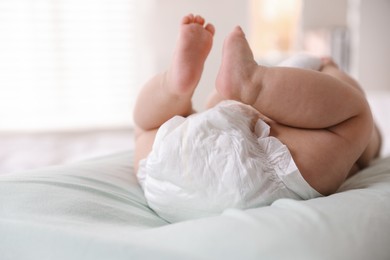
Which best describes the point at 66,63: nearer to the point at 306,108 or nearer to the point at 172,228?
the point at 306,108

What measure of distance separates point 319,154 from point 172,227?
30 centimetres

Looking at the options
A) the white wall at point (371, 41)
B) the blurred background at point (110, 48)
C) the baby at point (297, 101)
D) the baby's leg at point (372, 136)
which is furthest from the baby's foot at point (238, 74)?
the white wall at point (371, 41)

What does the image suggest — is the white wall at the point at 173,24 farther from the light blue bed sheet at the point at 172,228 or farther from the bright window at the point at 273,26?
the light blue bed sheet at the point at 172,228

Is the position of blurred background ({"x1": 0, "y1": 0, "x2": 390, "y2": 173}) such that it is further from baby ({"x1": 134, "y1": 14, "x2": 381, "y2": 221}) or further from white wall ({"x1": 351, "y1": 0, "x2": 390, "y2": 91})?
baby ({"x1": 134, "y1": 14, "x2": 381, "y2": 221})

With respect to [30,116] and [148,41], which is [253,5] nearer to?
[148,41]

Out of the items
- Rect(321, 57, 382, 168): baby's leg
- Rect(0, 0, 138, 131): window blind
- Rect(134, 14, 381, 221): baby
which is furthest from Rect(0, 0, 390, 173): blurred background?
Rect(134, 14, 381, 221): baby

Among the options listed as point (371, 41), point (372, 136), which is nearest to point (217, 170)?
point (372, 136)

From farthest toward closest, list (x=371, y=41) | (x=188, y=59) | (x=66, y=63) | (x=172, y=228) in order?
(x=371, y=41), (x=66, y=63), (x=188, y=59), (x=172, y=228)

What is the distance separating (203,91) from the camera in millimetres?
3018

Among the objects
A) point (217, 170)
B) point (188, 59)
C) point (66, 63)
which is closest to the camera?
point (217, 170)

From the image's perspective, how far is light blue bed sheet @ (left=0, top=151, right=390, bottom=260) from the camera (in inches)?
22.8

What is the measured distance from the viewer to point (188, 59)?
2.85ft

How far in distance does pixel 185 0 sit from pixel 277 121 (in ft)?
7.42

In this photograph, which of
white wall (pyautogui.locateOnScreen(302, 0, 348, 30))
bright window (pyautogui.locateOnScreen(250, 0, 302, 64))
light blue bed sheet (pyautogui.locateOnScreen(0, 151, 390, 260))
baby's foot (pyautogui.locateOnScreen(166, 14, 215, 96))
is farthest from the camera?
bright window (pyautogui.locateOnScreen(250, 0, 302, 64))
